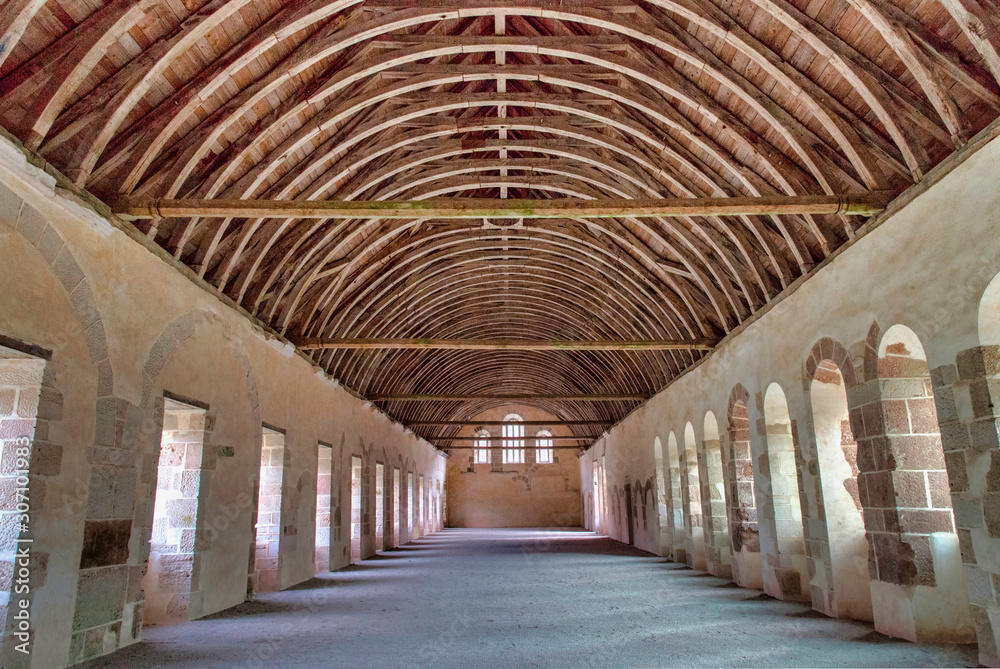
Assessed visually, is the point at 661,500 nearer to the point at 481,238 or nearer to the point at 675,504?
the point at 675,504

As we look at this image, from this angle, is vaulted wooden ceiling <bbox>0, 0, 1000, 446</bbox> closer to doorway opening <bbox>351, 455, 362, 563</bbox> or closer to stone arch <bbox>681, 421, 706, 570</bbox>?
stone arch <bbox>681, 421, 706, 570</bbox>

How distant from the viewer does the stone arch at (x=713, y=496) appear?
10616mm

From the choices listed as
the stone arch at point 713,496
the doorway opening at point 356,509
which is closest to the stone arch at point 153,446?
the doorway opening at point 356,509

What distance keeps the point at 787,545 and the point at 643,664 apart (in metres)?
3.99

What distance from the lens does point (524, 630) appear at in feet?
20.4

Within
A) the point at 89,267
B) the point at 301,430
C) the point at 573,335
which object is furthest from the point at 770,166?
the point at 573,335

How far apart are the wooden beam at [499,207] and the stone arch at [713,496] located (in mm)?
5323

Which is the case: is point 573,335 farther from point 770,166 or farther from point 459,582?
point 770,166

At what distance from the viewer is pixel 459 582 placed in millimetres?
9969

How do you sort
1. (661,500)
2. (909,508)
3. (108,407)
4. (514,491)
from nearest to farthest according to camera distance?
(108,407) → (909,508) → (661,500) → (514,491)

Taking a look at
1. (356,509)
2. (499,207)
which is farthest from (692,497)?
(499,207)

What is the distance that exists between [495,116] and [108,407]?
18.8ft

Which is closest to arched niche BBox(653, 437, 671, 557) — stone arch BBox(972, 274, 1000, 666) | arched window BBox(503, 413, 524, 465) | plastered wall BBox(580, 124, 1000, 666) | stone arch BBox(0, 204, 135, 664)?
plastered wall BBox(580, 124, 1000, 666)

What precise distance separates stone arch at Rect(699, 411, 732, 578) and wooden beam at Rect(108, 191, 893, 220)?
210 inches
